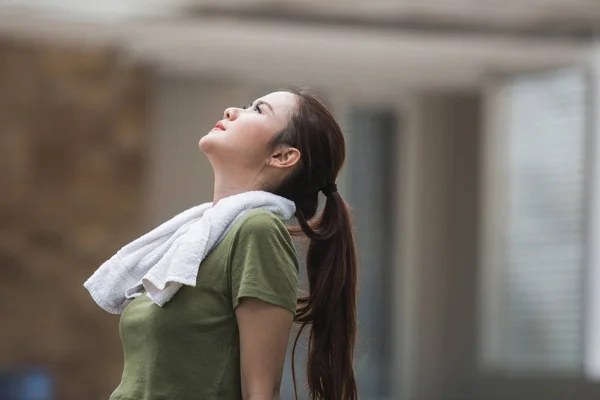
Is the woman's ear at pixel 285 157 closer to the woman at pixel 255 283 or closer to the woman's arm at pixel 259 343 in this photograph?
the woman at pixel 255 283

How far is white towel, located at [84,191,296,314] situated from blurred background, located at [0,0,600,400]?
541 centimetres

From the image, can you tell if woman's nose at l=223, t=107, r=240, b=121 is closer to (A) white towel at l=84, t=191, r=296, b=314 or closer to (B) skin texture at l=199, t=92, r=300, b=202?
(B) skin texture at l=199, t=92, r=300, b=202

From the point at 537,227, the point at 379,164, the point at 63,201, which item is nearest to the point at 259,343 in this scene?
the point at 63,201

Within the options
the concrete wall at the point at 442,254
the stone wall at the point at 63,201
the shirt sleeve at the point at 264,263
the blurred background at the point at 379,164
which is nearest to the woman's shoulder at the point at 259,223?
the shirt sleeve at the point at 264,263

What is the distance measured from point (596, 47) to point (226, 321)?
7.07 metres

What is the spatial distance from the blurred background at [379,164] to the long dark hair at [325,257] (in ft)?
17.8

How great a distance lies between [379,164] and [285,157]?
8.76 meters

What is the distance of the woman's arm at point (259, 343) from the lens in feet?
6.11

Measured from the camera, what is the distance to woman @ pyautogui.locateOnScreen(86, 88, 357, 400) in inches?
73.9

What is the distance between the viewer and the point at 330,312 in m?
2.02

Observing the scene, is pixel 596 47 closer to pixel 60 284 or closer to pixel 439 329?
pixel 439 329

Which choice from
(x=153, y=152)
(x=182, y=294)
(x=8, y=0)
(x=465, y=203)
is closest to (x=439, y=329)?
(x=465, y=203)

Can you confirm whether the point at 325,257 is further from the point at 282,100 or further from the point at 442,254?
the point at 442,254

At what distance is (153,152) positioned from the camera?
30.5 feet
